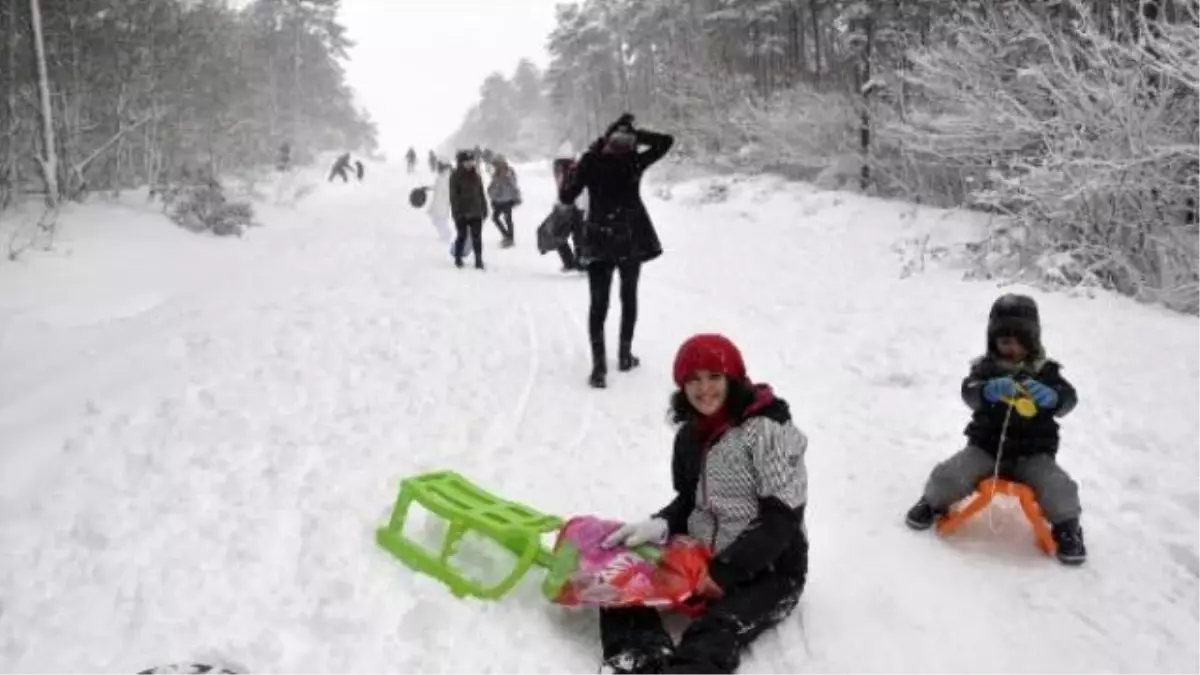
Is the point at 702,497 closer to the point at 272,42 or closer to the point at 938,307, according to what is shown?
the point at 938,307

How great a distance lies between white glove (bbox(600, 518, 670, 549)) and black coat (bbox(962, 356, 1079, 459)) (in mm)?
1850

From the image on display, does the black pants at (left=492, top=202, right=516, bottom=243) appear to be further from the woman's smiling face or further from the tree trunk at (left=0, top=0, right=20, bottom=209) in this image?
the woman's smiling face

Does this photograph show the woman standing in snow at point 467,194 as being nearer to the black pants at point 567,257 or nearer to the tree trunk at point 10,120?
the black pants at point 567,257

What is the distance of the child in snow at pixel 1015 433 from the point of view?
3.88 metres

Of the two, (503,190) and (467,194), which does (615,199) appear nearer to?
(467,194)

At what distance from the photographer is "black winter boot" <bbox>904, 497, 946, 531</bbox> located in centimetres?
427

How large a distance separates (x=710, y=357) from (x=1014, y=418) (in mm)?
1820

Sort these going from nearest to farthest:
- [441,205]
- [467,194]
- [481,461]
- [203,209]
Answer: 1. [481,461]
2. [467,194]
3. [441,205]
4. [203,209]

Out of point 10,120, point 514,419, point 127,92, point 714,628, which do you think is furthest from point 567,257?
point 127,92

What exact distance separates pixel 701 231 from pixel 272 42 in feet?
124

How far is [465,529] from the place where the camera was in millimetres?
3803

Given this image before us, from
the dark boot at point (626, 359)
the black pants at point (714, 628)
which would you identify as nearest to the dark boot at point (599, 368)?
the dark boot at point (626, 359)

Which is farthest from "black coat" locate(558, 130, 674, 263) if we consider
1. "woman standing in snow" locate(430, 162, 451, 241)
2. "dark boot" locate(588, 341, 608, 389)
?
"woman standing in snow" locate(430, 162, 451, 241)

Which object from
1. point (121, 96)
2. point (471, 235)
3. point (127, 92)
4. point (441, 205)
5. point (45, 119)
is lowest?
point (471, 235)
